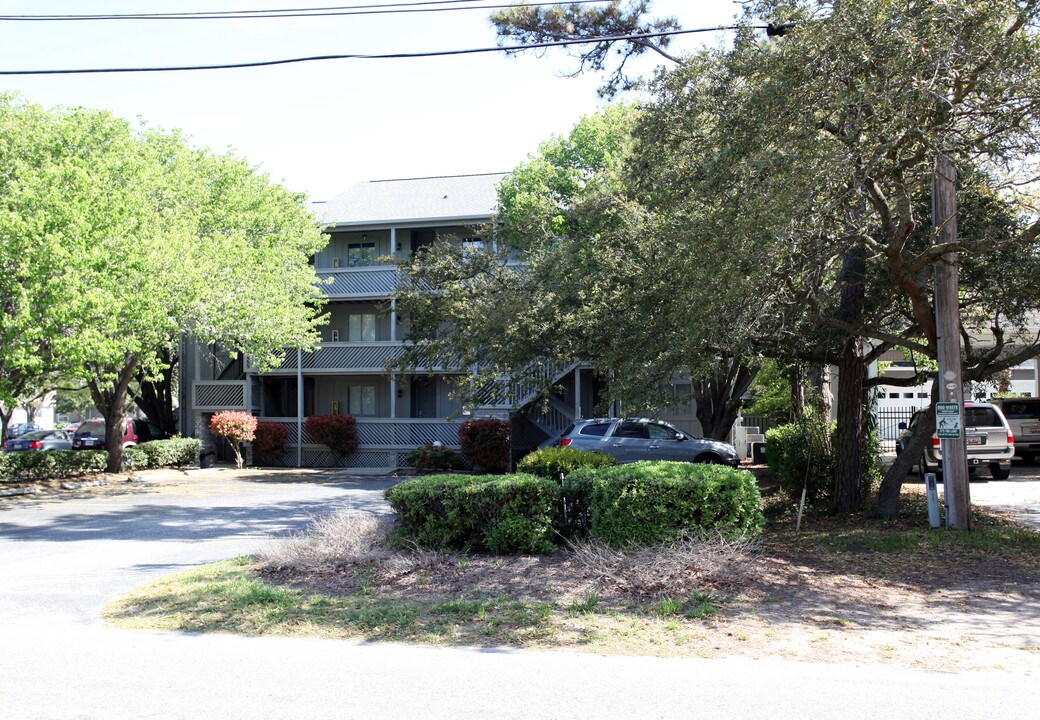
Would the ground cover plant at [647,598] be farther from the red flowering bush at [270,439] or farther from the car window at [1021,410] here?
the red flowering bush at [270,439]

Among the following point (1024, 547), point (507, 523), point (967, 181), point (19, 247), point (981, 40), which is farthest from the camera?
point (19, 247)

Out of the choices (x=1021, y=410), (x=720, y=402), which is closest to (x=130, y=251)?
(x=720, y=402)

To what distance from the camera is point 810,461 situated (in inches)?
582

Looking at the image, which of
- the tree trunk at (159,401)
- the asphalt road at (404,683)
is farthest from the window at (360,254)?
the asphalt road at (404,683)

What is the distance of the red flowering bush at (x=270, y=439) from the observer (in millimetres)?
29234

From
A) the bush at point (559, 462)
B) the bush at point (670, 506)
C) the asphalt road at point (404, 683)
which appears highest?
Answer: the bush at point (559, 462)

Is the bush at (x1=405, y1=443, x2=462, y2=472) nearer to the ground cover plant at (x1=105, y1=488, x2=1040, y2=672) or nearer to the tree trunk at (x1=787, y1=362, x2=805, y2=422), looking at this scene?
the tree trunk at (x1=787, y1=362, x2=805, y2=422)

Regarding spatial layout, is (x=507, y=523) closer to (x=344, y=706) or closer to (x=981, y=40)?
(x=344, y=706)

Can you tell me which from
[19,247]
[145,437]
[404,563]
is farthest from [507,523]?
[145,437]

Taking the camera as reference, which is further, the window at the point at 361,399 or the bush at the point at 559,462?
the window at the point at 361,399

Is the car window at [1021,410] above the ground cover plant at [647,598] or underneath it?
above

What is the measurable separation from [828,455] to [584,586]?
26.9 ft

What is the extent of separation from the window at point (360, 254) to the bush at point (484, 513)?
72.2 feet

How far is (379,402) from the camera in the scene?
31844 millimetres
